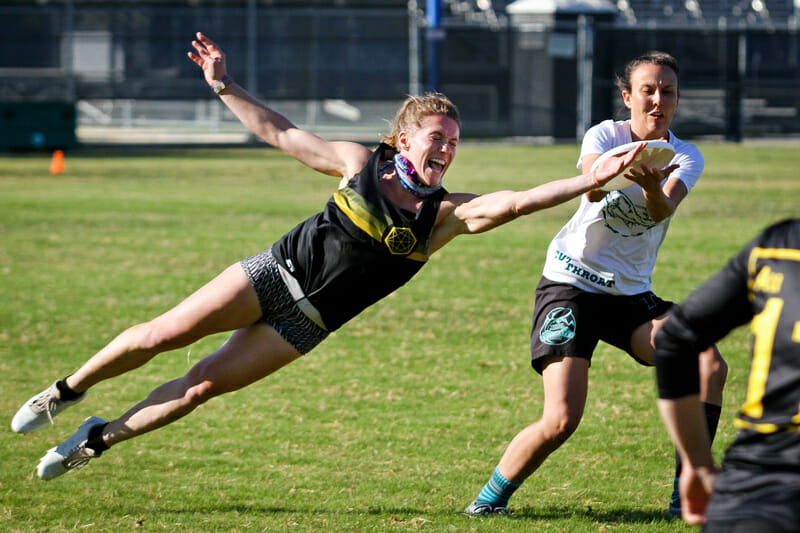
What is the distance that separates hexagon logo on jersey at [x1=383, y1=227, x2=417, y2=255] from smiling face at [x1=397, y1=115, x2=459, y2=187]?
0.92 feet

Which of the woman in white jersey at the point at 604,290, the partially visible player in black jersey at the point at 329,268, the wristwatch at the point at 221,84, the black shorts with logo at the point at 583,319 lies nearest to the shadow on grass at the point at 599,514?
the woman in white jersey at the point at 604,290

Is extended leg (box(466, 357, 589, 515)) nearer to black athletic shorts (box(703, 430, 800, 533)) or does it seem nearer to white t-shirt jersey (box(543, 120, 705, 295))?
white t-shirt jersey (box(543, 120, 705, 295))

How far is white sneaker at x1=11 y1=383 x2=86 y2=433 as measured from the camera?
214 inches

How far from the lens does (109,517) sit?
5090 mm

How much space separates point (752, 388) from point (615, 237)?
102 inches

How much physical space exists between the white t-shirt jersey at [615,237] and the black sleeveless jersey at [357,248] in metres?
0.78

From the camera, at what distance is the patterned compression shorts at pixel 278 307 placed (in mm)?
5004

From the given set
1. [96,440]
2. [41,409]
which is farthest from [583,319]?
[41,409]

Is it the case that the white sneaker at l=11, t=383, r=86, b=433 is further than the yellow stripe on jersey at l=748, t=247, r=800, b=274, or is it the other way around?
the white sneaker at l=11, t=383, r=86, b=433

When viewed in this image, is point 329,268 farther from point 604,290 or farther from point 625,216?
point 625,216

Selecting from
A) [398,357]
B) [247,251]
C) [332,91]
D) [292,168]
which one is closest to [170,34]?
[332,91]

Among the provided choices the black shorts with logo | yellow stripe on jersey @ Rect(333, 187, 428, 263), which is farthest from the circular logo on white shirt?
yellow stripe on jersey @ Rect(333, 187, 428, 263)

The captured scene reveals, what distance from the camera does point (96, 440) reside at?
5277mm

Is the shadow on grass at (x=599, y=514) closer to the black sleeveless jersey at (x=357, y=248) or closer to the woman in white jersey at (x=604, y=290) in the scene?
the woman in white jersey at (x=604, y=290)
